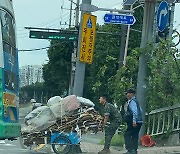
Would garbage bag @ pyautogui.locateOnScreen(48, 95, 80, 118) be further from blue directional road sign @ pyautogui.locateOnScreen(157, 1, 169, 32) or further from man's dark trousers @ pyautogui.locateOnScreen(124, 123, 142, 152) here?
blue directional road sign @ pyautogui.locateOnScreen(157, 1, 169, 32)

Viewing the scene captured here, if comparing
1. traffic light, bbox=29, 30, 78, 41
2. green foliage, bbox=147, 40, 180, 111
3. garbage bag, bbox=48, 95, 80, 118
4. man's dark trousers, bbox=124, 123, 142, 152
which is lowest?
man's dark trousers, bbox=124, 123, 142, 152

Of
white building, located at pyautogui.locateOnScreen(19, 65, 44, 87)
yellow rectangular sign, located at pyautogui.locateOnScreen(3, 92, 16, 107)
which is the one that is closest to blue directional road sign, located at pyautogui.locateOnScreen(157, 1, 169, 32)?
yellow rectangular sign, located at pyautogui.locateOnScreen(3, 92, 16, 107)

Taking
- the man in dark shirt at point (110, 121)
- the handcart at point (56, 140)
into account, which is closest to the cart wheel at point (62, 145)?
the handcart at point (56, 140)

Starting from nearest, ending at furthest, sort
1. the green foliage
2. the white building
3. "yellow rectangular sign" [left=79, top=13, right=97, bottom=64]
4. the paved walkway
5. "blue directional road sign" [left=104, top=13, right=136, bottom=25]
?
1. the paved walkway
2. "yellow rectangular sign" [left=79, top=13, right=97, bottom=64]
3. the green foliage
4. "blue directional road sign" [left=104, top=13, right=136, bottom=25]
5. the white building

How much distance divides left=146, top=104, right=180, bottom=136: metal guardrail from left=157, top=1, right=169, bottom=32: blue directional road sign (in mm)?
2510

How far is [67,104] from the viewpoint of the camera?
50.1 feet

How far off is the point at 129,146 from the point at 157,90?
337cm

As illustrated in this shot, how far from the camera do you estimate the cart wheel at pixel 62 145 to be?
1519 centimetres

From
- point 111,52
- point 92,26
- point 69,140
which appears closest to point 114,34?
point 111,52

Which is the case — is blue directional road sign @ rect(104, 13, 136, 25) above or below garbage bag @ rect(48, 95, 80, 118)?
above

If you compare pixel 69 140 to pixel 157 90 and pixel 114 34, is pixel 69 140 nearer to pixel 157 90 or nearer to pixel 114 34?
pixel 157 90

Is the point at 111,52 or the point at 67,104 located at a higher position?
the point at 111,52

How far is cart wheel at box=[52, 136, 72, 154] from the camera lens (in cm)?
1519

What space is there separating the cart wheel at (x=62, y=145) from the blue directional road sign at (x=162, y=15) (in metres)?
4.68
